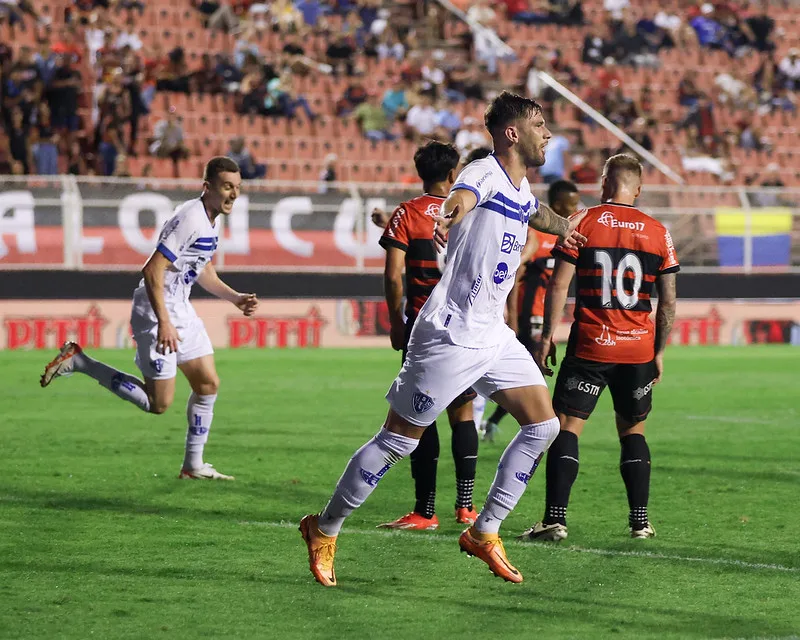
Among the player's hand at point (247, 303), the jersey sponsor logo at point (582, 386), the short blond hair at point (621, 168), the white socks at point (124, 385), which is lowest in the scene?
the white socks at point (124, 385)

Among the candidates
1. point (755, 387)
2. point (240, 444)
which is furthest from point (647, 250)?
point (755, 387)

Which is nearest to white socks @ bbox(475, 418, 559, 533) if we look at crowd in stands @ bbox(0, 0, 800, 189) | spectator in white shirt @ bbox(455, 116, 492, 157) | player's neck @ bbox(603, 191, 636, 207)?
player's neck @ bbox(603, 191, 636, 207)

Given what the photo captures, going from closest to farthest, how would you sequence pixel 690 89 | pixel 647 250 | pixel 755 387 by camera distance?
pixel 647 250 → pixel 755 387 → pixel 690 89

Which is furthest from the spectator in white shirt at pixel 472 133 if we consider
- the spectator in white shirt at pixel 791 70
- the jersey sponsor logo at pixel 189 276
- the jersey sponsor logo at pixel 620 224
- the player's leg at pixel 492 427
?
the jersey sponsor logo at pixel 620 224

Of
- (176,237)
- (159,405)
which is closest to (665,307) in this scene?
(176,237)

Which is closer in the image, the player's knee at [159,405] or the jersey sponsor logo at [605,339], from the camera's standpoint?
the jersey sponsor logo at [605,339]

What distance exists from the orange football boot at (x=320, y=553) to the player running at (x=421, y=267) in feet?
4.98

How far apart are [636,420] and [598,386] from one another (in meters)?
0.29

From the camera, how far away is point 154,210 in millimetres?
21219

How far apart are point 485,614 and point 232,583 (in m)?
1.19

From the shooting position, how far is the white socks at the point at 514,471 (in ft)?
20.5

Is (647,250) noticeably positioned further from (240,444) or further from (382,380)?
(382,380)

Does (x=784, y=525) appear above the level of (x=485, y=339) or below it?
below

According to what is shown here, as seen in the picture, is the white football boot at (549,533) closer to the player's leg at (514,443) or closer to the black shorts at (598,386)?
the black shorts at (598,386)
